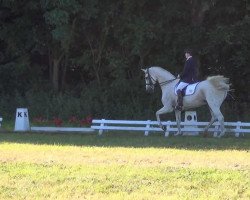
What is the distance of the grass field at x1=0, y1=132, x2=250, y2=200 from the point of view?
847cm

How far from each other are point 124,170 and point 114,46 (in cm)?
1812

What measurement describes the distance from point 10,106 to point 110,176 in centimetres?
1804

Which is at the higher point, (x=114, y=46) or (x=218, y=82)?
(x=114, y=46)

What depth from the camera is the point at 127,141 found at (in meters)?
16.5

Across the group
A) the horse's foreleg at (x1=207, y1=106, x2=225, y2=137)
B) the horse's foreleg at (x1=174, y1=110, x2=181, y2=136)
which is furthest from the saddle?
the horse's foreleg at (x1=207, y1=106, x2=225, y2=137)

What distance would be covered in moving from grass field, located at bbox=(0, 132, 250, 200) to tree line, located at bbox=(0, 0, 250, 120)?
378 inches

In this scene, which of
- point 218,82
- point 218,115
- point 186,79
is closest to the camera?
point 218,115

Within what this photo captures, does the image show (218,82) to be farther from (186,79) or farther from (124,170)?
(124,170)

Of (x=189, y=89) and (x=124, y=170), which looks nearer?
(x=124, y=170)

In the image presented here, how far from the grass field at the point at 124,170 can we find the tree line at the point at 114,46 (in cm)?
961

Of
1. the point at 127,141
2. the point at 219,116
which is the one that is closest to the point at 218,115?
the point at 219,116

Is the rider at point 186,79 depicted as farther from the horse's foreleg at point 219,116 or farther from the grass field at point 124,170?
the grass field at point 124,170

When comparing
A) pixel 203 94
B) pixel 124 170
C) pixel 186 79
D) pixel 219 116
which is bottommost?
pixel 124 170

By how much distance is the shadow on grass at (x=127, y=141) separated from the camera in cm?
1518
